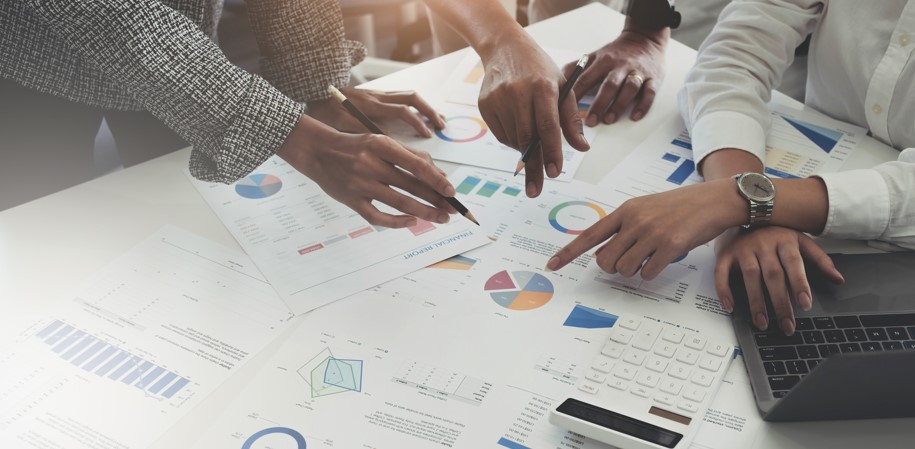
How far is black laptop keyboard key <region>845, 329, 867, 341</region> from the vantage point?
0.82 meters

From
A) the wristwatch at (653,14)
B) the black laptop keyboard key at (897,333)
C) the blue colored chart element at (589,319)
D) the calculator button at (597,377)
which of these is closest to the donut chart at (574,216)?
the blue colored chart element at (589,319)

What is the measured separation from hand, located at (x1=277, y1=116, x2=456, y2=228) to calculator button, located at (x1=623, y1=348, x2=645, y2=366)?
28 centimetres

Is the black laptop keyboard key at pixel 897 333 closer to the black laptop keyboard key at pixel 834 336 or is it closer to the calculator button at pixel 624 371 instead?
the black laptop keyboard key at pixel 834 336

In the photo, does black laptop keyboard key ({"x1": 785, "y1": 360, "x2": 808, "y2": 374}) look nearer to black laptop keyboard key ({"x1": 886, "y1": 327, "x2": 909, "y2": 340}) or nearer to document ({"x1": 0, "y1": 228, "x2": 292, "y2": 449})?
black laptop keyboard key ({"x1": 886, "y1": 327, "x2": 909, "y2": 340})

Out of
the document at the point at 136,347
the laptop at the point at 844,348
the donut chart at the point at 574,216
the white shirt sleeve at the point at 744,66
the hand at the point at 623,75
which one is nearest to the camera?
the laptop at the point at 844,348

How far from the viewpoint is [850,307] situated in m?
0.86

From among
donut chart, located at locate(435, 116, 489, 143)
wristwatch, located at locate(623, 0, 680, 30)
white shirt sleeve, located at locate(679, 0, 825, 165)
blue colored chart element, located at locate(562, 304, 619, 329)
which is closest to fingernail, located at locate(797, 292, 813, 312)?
blue colored chart element, located at locate(562, 304, 619, 329)

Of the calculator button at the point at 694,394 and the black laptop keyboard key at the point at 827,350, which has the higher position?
the calculator button at the point at 694,394

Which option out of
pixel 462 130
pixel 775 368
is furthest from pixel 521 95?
pixel 775 368

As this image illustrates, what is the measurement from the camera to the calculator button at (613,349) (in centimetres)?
83

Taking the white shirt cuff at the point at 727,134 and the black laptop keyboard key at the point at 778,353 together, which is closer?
the black laptop keyboard key at the point at 778,353

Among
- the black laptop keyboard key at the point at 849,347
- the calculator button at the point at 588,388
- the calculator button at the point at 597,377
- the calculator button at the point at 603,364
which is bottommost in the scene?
the black laptop keyboard key at the point at 849,347

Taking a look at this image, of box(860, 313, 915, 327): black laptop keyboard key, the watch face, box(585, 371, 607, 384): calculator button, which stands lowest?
box(860, 313, 915, 327): black laptop keyboard key

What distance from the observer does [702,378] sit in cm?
80
